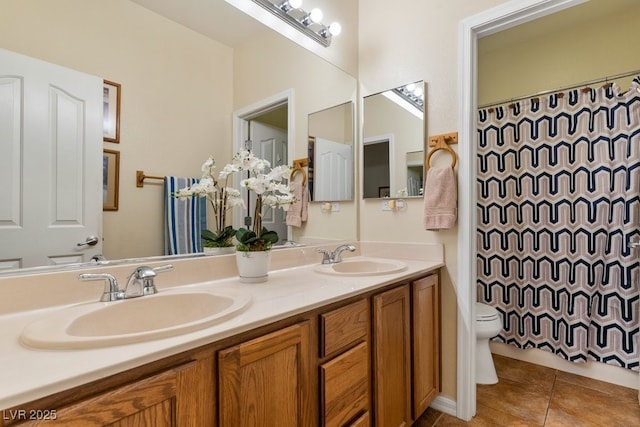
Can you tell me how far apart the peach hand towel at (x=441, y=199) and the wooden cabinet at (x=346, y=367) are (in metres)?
0.71

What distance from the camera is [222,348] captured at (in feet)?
2.58

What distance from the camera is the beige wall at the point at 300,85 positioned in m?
1.55

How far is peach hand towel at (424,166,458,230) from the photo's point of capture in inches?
67.2

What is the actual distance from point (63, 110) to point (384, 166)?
5.18ft

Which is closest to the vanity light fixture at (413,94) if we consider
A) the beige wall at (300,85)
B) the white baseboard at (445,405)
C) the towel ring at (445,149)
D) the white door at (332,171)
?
the towel ring at (445,149)

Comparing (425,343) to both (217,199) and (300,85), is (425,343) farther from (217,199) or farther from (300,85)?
(300,85)

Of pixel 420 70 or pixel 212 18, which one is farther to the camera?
pixel 420 70

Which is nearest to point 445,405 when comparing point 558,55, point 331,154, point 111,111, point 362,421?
point 362,421

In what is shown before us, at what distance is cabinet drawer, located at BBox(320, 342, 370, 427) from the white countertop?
219 millimetres

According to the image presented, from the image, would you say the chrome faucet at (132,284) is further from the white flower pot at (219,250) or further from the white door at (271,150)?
the white door at (271,150)

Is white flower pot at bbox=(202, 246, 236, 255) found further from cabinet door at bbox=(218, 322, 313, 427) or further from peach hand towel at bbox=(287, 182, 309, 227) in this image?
cabinet door at bbox=(218, 322, 313, 427)

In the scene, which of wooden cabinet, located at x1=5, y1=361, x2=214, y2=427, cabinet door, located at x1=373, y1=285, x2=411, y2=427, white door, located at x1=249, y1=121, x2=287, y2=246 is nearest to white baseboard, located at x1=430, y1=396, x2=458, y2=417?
cabinet door, located at x1=373, y1=285, x2=411, y2=427

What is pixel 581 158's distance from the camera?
2.17 meters

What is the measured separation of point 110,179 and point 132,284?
0.38 meters
